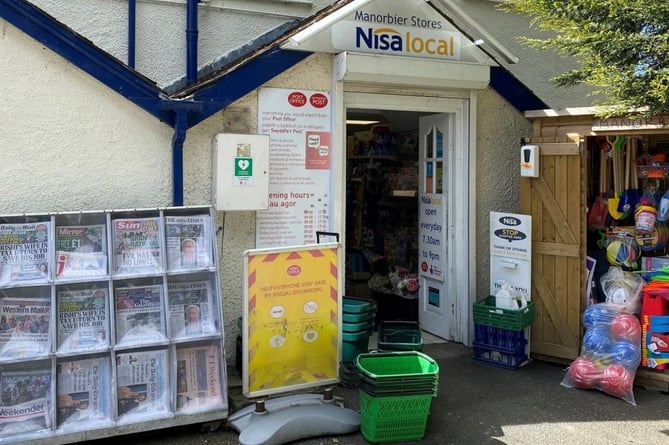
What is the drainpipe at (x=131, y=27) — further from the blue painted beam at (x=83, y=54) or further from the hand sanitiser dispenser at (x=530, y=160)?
the hand sanitiser dispenser at (x=530, y=160)

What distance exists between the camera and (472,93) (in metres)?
5.97

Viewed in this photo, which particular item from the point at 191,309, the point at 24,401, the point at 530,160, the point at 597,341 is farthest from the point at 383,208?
the point at 24,401

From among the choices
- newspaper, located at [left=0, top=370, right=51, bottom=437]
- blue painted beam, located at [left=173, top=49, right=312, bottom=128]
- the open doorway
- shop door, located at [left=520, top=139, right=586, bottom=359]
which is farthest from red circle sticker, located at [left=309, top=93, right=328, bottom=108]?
newspaper, located at [left=0, top=370, right=51, bottom=437]

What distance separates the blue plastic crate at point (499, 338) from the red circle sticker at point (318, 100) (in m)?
2.48

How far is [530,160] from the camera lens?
18.4 feet

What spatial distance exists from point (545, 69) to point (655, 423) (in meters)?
5.08

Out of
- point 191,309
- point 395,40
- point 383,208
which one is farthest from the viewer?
point 383,208

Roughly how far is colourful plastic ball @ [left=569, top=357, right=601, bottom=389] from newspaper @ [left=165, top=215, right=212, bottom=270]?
315 cm

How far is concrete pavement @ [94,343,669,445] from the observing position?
398cm

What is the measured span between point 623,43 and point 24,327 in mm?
4687

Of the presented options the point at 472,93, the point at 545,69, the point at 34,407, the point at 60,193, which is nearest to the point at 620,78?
the point at 472,93

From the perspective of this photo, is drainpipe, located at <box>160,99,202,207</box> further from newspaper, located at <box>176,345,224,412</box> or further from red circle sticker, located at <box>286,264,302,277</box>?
newspaper, located at <box>176,345,224,412</box>

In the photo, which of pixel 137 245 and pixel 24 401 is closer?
pixel 24 401

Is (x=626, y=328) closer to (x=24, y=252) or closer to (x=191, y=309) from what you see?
(x=191, y=309)
